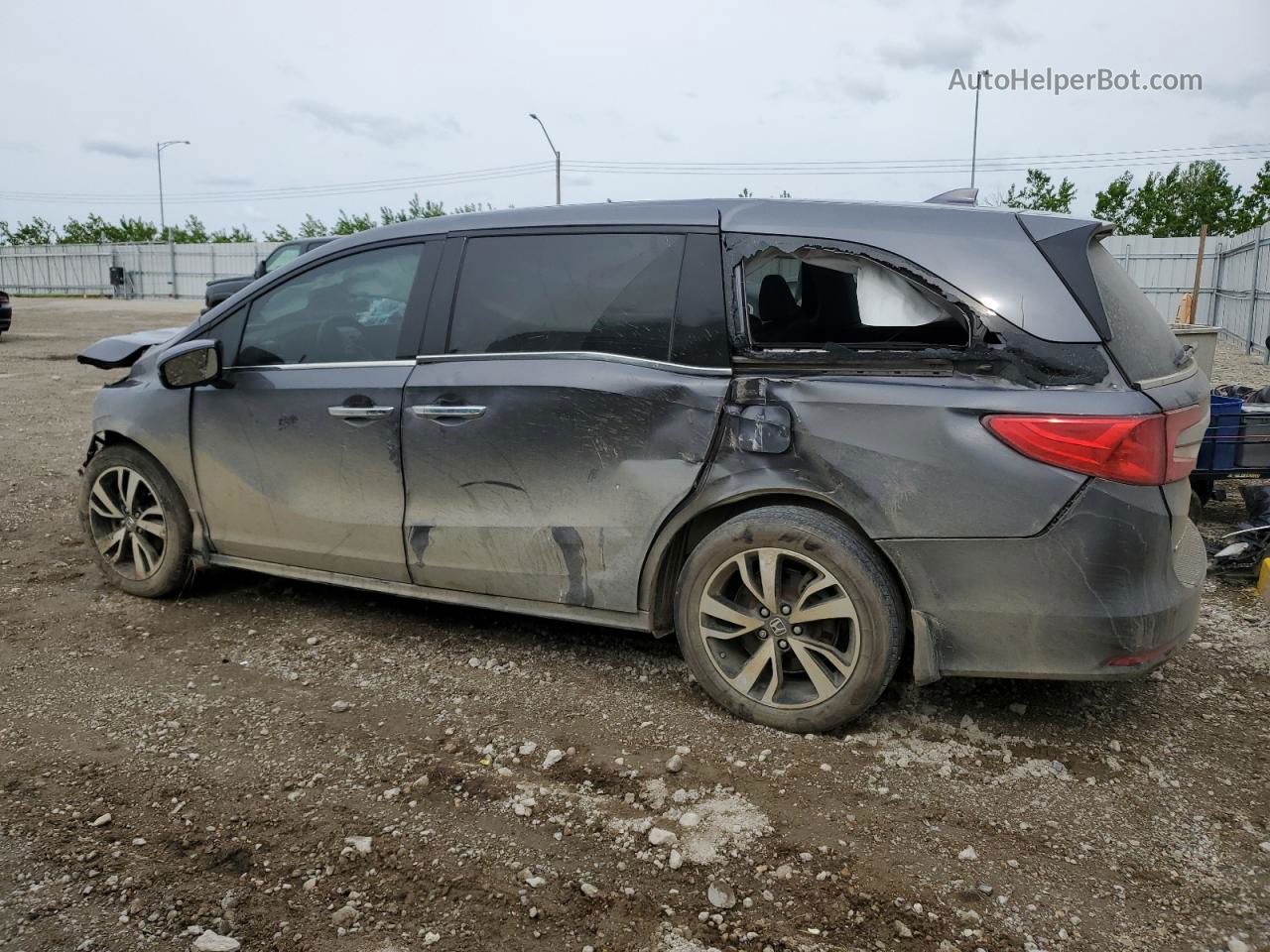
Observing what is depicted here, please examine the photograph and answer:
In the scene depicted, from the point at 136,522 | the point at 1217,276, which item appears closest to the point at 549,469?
the point at 136,522

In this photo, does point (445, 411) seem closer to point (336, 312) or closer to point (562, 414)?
point (562, 414)

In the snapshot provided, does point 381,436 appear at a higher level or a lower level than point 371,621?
higher

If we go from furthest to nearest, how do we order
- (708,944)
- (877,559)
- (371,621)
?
1. (371,621)
2. (877,559)
3. (708,944)

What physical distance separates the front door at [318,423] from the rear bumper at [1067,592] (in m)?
2.00

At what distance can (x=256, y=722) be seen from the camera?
137 inches

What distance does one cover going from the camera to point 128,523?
461cm

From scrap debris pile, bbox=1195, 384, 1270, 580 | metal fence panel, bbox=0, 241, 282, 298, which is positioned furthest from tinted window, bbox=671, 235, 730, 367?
metal fence panel, bbox=0, 241, 282, 298

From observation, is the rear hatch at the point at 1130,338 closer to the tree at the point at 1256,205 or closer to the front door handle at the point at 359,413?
the front door handle at the point at 359,413

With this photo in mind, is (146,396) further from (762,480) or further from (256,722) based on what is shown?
(762,480)

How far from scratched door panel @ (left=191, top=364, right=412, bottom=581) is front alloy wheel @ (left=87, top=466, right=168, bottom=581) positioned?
0.32 m

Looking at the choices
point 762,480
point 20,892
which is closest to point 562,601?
Result: point 762,480

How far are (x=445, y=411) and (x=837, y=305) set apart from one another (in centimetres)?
149

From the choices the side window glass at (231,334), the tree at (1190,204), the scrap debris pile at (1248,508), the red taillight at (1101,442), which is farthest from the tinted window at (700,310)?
the tree at (1190,204)

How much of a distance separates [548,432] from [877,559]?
1.23 metres
